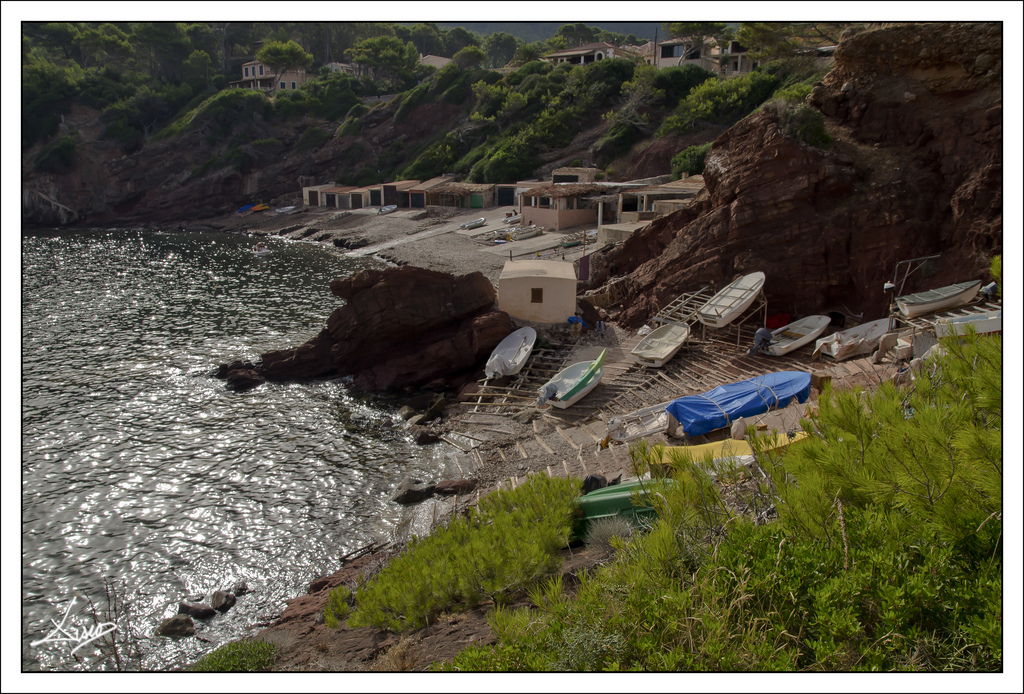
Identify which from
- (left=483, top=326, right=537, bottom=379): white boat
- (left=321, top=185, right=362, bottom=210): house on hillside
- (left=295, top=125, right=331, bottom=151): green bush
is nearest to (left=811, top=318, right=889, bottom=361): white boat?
(left=483, top=326, right=537, bottom=379): white boat

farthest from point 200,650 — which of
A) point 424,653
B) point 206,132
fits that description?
A: point 206,132

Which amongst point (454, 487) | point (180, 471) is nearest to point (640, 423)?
point (454, 487)

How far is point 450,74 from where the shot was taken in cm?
8388

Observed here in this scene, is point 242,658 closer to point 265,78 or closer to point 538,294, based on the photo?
point 538,294

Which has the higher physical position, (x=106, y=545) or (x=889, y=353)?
(x=889, y=353)

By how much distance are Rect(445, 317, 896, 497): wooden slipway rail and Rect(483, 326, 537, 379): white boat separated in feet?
1.41

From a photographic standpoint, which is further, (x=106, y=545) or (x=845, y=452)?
(x=106, y=545)

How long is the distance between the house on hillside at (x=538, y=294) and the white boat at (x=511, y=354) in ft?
4.65

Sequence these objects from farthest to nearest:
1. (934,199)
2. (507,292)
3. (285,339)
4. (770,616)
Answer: (285,339) → (507,292) → (934,199) → (770,616)

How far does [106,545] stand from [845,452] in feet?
56.1

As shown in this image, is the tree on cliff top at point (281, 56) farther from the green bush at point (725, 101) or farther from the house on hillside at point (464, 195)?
the green bush at point (725, 101)

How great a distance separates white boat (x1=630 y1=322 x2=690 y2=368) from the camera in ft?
71.4

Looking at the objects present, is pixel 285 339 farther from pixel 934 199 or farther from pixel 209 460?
pixel 934 199
